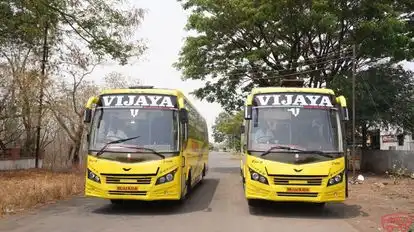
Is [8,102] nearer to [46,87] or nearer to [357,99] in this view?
[46,87]

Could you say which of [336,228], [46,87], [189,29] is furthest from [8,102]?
[336,228]

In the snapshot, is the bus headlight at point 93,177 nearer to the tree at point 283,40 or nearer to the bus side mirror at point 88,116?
the bus side mirror at point 88,116

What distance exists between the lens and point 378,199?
55.7 ft

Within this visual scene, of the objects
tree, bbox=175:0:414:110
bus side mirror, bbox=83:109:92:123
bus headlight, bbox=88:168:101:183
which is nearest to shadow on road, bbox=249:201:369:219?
bus headlight, bbox=88:168:101:183

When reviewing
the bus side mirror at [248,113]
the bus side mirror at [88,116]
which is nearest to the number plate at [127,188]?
the bus side mirror at [88,116]

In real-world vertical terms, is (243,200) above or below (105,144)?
below

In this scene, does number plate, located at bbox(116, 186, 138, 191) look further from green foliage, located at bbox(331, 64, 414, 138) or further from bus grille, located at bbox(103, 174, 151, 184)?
green foliage, located at bbox(331, 64, 414, 138)

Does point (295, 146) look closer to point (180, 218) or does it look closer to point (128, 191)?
point (180, 218)

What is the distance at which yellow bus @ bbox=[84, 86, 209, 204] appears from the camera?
40.8 ft

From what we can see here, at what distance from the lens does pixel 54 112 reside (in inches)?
1250

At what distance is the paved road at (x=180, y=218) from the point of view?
34.9 ft

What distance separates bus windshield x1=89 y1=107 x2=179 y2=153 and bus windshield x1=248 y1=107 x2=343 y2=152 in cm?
200

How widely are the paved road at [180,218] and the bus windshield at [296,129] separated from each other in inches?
67.5

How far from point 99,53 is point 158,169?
868 centimetres
